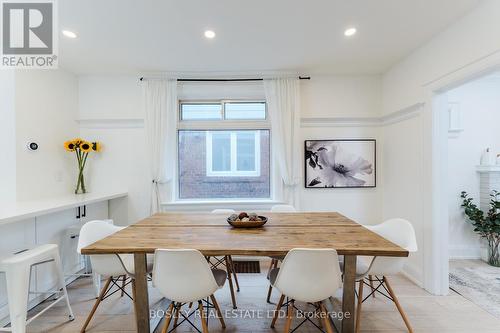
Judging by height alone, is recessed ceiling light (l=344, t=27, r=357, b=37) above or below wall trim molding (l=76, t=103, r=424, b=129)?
above

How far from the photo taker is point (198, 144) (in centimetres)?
364

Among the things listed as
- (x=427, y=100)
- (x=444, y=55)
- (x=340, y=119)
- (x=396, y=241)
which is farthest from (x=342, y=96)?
(x=396, y=241)

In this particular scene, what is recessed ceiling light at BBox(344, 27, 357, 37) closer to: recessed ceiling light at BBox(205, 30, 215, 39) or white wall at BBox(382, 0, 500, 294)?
white wall at BBox(382, 0, 500, 294)

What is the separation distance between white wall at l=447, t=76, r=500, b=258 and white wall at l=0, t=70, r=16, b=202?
562 centimetres

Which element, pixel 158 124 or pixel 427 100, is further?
pixel 158 124

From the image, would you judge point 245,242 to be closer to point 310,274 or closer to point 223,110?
point 310,274

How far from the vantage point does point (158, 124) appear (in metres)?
3.33

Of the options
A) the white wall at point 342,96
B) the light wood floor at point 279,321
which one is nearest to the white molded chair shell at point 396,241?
the light wood floor at point 279,321

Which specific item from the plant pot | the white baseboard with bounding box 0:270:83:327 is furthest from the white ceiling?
the plant pot

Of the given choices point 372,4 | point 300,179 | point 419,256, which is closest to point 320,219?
point 300,179

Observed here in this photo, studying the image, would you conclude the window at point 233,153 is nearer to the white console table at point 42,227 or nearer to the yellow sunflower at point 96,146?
the white console table at point 42,227

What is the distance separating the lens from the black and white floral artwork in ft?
11.2

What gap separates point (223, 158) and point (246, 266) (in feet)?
5.34

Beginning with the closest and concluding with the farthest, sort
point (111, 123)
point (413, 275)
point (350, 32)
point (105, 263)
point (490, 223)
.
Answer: point (105, 263) < point (350, 32) < point (413, 275) < point (490, 223) < point (111, 123)
